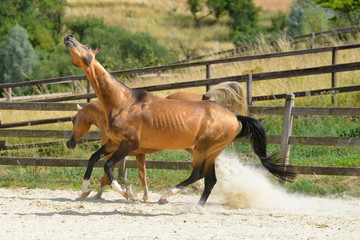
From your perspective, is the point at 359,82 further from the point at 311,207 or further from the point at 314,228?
the point at 314,228

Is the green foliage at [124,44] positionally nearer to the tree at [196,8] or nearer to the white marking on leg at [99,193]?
the tree at [196,8]

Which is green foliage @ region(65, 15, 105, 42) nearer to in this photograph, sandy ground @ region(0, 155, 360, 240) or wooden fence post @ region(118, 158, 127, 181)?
wooden fence post @ region(118, 158, 127, 181)

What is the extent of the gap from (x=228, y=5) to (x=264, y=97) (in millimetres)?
41421

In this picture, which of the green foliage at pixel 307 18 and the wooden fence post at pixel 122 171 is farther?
the green foliage at pixel 307 18

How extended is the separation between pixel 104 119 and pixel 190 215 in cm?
191

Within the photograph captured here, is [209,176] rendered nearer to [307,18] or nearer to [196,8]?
[307,18]

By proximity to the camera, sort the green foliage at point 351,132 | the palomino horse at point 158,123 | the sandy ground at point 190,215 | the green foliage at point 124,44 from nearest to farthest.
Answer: the sandy ground at point 190,215 < the palomino horse at point 158,123 < the green foliage at point 351,132 < the green foliage at point 124,44

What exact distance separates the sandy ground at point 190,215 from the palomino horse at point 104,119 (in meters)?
0.43

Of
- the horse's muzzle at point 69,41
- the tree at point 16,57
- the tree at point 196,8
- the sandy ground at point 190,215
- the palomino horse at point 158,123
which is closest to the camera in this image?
the sandy ground at point 190,215

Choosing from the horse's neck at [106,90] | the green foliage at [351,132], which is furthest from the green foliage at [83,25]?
the horse's neck at [106,90]

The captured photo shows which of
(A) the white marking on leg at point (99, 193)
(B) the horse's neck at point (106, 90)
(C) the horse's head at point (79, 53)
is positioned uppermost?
(C) the horse's head at point (79, 53)

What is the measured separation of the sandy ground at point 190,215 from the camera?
5621 millimetres

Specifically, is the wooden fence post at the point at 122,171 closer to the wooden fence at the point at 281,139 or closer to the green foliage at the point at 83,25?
the wooden fence at the point at 281,139

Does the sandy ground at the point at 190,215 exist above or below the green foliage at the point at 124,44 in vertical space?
below
